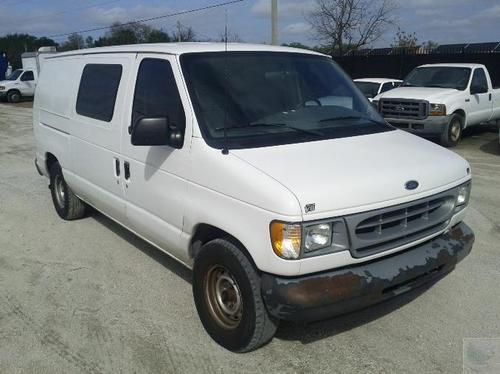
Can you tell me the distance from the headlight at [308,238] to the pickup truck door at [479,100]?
10.5 meters

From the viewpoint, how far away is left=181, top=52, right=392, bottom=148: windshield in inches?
141

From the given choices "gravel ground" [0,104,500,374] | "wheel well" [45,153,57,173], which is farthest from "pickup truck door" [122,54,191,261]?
"wheel well" [45,153,57,173]

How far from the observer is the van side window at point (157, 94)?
3.77m

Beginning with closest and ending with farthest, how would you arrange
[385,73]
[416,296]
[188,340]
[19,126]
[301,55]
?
[188,340] → [416,296] → [301,55] → [19,126] → [385,73]

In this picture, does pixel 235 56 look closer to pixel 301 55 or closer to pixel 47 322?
pixel 301 55

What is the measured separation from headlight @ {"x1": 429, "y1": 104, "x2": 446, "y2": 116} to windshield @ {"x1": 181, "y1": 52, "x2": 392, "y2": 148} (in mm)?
7714

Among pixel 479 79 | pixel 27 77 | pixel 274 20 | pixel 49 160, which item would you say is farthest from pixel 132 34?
pixel 49 160

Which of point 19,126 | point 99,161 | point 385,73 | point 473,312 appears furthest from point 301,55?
point 385,73

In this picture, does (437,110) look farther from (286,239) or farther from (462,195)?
(286,239)

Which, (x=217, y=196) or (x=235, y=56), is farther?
(x=235, y=56)

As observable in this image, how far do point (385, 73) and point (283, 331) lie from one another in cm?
1907

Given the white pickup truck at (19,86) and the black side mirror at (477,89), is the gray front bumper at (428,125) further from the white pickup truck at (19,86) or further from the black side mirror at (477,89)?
the white pickup truck at (19,86)

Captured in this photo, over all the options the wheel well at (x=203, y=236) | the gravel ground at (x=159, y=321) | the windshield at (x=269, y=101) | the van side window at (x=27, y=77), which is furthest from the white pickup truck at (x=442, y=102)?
the van side window at (x=27, y=77)

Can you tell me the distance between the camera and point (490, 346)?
3.47m
